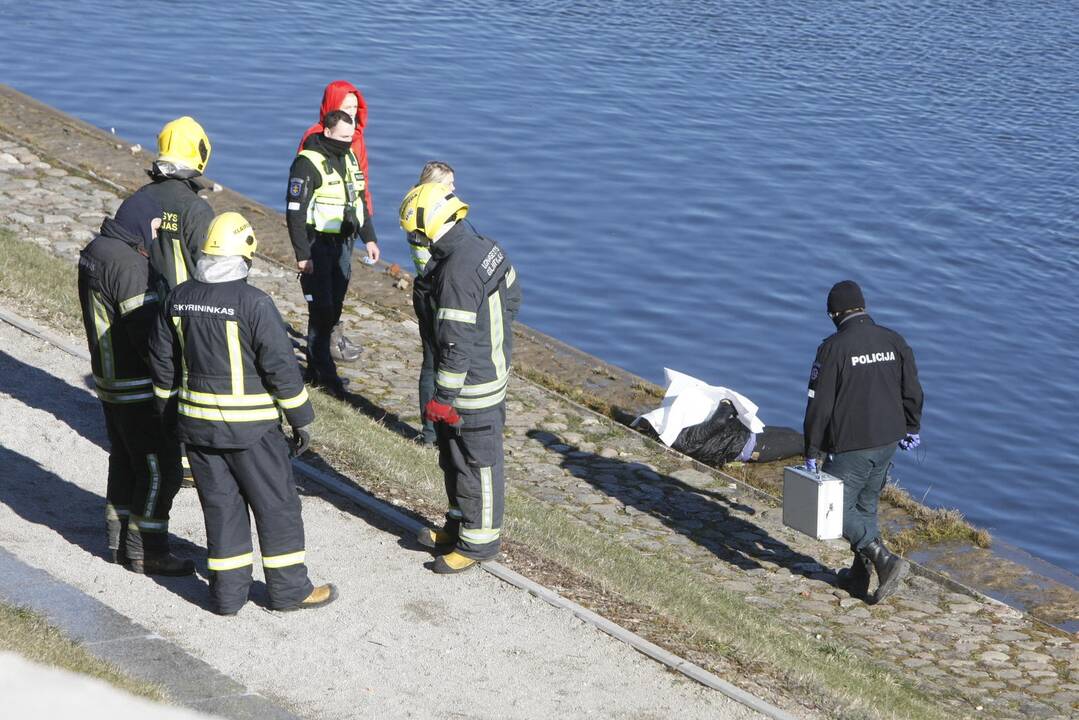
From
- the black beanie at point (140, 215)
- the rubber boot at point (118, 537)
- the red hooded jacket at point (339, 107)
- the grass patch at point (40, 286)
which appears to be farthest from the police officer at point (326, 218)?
the rubber boot at point (118, 537)

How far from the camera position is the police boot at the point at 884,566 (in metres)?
9.93

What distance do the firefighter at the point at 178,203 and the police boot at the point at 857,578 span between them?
4.96 metres

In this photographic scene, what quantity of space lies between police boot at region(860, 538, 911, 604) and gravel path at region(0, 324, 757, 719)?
306cm

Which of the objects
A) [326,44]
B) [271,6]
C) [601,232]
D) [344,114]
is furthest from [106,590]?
[271,6]

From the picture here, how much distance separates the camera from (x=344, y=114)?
10.7m

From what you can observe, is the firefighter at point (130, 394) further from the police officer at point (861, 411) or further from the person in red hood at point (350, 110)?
the police officer at point (861, 411)

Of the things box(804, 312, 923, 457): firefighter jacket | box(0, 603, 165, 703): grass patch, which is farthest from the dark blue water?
box(0, 603, 165, 703): grass patch

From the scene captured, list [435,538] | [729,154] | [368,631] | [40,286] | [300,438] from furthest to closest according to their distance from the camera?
[729,154]
[40,286]
[435,538]
[368,631]
[300,438]

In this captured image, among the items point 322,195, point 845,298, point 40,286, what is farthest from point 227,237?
point 40,286

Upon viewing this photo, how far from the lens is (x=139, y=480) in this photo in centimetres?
759

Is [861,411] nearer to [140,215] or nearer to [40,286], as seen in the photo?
[140,215]

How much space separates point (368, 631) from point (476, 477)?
3.43 feet

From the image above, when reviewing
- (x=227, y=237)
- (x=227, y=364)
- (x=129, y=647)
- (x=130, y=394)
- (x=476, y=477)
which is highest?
(x=227, y=237)

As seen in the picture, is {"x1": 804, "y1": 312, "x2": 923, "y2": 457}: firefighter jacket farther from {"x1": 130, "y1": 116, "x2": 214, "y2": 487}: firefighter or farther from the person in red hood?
{"x1": 130, "y1": 116, "x2": 214, "y2": 487}: firefighter
